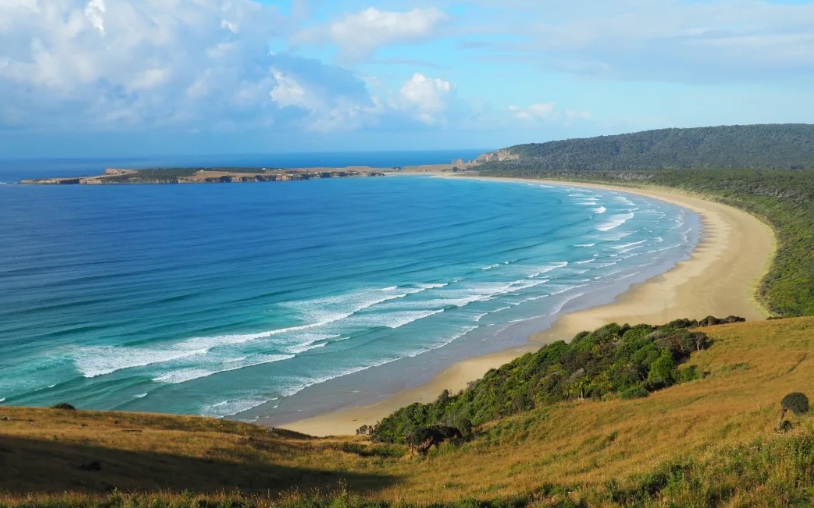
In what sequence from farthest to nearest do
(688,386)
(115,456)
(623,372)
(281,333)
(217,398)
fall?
(281,333)
(217,398)
(623,372)
(688,386)
(115,456)

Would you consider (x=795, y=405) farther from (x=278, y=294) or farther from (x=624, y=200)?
(x=624, y=200)

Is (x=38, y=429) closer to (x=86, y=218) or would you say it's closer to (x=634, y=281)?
(x=634, y=281)

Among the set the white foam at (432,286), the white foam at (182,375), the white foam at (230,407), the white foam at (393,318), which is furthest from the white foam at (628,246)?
the white foam at (230,407)

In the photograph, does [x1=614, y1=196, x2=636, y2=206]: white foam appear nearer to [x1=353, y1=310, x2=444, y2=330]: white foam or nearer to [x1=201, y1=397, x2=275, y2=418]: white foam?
[x1=353, y1=310, x2=444, y2=330]: white foam

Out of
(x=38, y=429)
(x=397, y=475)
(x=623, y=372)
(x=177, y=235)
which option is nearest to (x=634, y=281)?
(x=623, y=372)

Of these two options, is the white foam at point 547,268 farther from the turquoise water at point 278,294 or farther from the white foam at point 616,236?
the white foam at point 616,236

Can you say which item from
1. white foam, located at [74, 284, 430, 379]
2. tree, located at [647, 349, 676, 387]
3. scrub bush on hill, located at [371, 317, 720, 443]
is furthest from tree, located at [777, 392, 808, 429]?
white foam, located at [74, 284, 430, 379]
